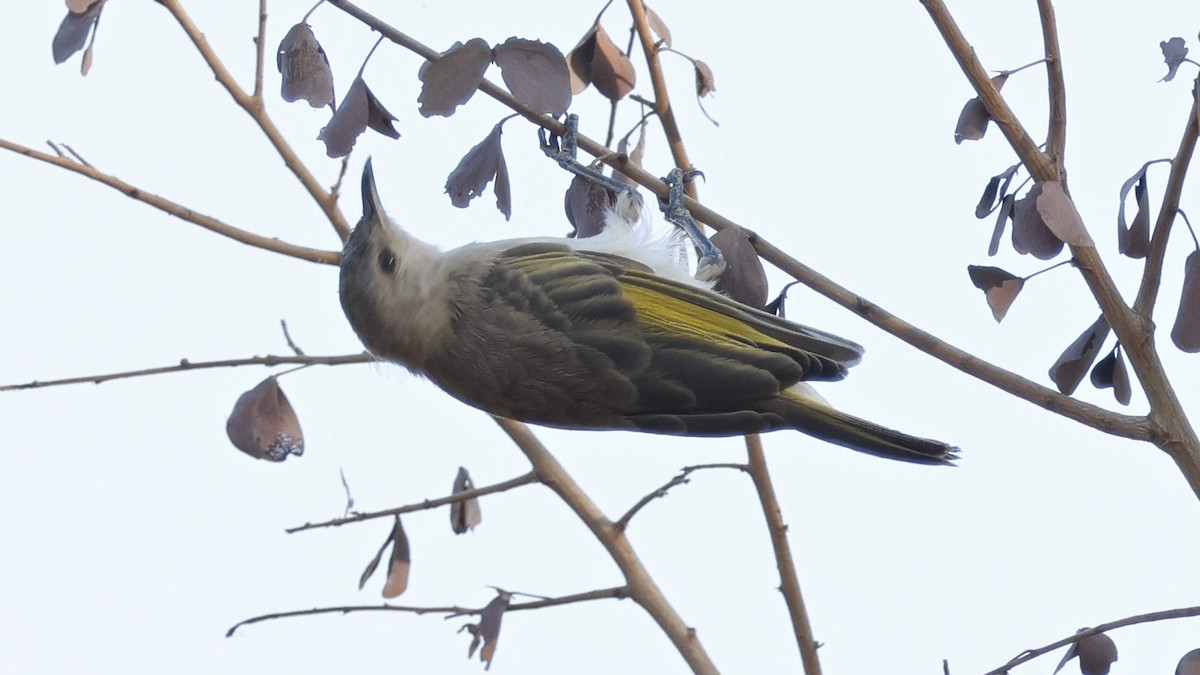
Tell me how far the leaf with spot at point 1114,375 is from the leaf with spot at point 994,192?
24 centimetres

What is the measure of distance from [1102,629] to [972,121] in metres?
0.65

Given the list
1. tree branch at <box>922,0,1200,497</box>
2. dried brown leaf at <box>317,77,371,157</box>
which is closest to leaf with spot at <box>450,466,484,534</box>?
dried brown leaf at <box>317,77,371,157</box>

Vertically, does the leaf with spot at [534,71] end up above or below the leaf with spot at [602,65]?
below

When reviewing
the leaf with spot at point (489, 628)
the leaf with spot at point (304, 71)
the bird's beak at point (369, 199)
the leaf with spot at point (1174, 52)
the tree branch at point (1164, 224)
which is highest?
the bird's beak at point (369, 199)

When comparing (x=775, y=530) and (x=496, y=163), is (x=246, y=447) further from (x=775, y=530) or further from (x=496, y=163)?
(x=775, y=530)

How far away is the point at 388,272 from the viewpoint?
101 inches

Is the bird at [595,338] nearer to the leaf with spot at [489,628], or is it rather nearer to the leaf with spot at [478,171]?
the leaf with spot at [489,628]

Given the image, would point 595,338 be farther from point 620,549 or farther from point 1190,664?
point 1190,664

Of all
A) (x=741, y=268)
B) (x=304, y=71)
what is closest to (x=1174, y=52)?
(x=741, y=268)

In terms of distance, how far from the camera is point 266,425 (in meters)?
2.22

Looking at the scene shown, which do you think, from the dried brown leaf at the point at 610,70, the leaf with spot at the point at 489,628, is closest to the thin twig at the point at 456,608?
the leaf with spot at the point at 489,628

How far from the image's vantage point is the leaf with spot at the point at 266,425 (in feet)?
7.25

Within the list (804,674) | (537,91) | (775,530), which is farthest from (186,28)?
(804,674)

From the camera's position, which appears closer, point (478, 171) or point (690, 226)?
point (478, 171)
